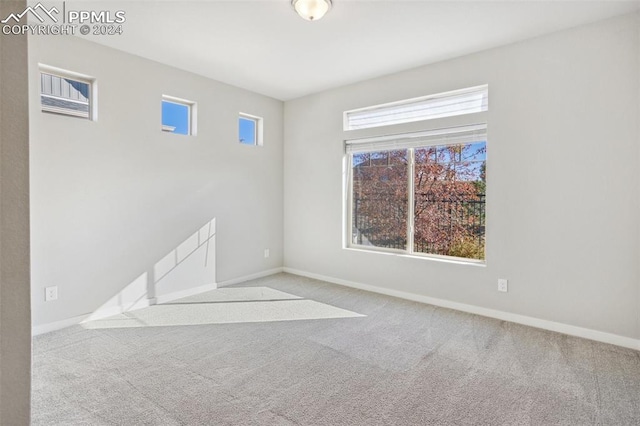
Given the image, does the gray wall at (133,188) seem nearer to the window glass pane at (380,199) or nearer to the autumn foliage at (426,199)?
the window glass pane at (380,199)

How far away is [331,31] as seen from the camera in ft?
10.0

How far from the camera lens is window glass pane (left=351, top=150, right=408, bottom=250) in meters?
4.28

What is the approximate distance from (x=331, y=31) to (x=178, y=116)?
215 cm

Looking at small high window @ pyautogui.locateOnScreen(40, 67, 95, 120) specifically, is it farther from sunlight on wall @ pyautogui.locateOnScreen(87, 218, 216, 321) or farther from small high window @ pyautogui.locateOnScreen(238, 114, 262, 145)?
small high window @ pyautogui.locateOnScreen(238, 114, 262, 145)

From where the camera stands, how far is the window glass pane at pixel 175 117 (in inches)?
157

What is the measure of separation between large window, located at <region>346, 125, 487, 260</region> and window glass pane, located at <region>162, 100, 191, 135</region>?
210cm

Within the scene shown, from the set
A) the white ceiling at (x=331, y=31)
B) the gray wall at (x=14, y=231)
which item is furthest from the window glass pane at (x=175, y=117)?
the gray wall at (x=14, y=231)

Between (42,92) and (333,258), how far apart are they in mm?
3634

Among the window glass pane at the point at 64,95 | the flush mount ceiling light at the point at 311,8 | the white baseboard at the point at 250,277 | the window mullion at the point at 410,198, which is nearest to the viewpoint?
the flush mount ceiling light at the point at 311,8

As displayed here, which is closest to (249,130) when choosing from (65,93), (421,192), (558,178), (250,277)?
(250,277)

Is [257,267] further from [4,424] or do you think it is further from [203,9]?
[4,424]

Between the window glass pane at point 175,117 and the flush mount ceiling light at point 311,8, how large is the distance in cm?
213

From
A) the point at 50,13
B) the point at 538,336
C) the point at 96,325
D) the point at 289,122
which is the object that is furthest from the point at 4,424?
the point at 289,122

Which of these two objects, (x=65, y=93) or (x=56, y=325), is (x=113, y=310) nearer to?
(x=56, y=325)
